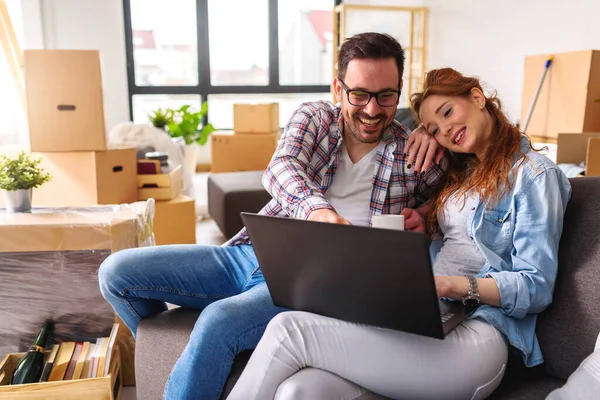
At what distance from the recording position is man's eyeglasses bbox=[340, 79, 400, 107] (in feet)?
4.78

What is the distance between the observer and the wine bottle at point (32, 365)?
1.53m

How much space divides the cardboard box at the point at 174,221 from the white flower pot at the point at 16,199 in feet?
3.43

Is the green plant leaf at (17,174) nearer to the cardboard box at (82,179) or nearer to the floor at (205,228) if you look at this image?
the cardboard box at (82,179)

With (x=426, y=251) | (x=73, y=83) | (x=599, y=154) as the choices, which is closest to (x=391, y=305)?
(x=426, y=251)

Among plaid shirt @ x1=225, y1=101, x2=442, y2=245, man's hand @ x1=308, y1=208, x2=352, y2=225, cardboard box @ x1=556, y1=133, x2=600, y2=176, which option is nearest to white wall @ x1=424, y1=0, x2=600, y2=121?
cardboard box @ x1=556, y1=133, x2=600, y2=176

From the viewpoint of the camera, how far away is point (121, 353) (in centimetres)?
180

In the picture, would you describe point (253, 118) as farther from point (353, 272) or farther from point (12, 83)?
point (353, 272)

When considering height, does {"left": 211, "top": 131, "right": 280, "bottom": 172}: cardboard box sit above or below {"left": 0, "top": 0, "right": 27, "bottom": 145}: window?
below

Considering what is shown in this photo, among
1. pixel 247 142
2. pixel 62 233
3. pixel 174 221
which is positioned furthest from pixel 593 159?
pixel 247 142

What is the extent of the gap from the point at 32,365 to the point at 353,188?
104 cm

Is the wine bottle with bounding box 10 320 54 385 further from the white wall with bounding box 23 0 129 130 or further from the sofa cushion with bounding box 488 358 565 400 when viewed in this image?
the white wall with bounding box 23 0 129 130

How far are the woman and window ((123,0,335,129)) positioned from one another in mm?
5331

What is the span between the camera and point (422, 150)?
4.66ft

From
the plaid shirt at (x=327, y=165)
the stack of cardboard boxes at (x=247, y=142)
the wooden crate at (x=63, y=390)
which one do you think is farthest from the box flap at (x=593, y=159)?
the stack of cardboard boxes at (x=247, y=142)
